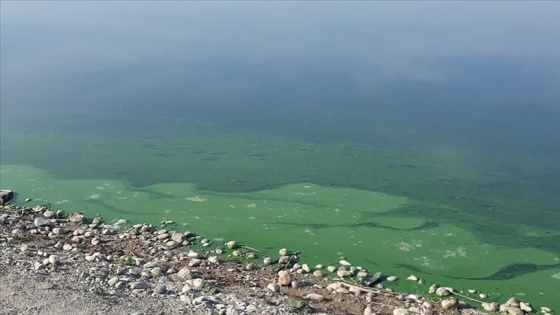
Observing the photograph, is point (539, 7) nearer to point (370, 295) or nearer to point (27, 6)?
point (370, 295)

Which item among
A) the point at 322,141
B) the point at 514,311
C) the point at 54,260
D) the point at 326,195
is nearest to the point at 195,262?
the point at 54,260

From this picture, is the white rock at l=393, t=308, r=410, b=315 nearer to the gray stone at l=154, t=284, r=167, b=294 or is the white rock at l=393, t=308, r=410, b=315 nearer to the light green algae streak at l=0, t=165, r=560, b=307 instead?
the light green algae streak at l=0, t=165, r=560, b=307

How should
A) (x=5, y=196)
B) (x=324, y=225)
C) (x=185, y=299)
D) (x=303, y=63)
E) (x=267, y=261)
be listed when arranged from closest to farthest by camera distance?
1. (x=185, y=299)
2. (x=267, y=261)
3. (x=324, y=225)
4. (x=5, y=196)
5. (x=303, y=63)

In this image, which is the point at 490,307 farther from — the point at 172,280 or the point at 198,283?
the point at 172,280

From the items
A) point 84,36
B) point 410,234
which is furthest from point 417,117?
point 84,36

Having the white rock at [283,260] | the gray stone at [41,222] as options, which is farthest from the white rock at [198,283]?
the gray stone at [41,222]

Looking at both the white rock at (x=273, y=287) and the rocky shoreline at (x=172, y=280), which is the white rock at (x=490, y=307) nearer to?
the rocky shoreline at (x=172, y=280)
